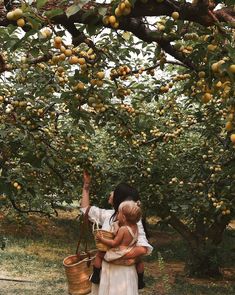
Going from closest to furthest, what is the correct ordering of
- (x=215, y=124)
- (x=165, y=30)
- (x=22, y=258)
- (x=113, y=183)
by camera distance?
(x=165, y=30), (x=215, y=124), (x=113, y=183), (x=22, y=258)

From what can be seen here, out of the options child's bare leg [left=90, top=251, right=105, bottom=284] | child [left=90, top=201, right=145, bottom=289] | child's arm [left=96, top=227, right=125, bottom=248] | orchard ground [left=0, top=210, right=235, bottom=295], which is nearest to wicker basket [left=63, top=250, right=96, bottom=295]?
child's bare leg [left=90, top=251, right=105, bottom=284]

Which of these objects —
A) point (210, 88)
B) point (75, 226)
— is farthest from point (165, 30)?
point (75, 226)

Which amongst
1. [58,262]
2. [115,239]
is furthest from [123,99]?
[58,262]

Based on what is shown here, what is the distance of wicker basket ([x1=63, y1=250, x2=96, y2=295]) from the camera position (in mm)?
3822

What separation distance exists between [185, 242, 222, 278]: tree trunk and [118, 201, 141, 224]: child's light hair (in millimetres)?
5683

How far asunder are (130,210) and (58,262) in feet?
23.4

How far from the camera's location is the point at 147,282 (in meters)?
8.50

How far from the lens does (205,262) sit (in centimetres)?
895

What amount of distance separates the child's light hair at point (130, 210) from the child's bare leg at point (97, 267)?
1.37 ft

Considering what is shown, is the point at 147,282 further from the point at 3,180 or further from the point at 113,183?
the point at 3,180

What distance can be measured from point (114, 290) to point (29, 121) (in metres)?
1.73

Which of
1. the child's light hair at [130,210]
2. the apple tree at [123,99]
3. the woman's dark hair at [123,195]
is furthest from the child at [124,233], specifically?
the apple tree at [123,99]

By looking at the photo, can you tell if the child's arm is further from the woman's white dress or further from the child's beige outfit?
the woman's white dress

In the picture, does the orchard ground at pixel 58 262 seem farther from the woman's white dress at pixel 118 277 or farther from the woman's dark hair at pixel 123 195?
the woman's dark hair at pixel 123 195
